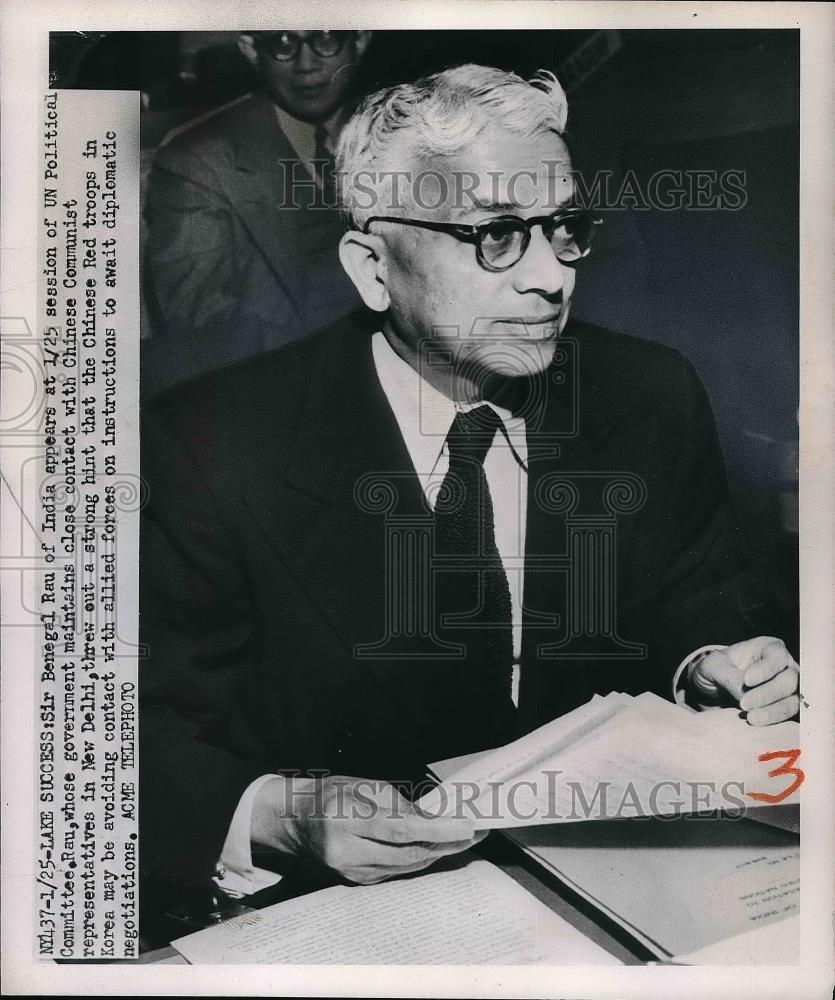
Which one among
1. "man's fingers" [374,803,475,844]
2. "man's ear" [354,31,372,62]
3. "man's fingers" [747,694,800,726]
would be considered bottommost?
"man's fingers" [374,803,475,844]

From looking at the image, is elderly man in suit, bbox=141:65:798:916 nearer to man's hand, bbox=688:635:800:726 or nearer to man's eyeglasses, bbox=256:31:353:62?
man's hand, bbox=688:635:800:726

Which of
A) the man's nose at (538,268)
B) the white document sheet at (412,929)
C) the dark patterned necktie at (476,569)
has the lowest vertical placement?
the white document sheet at (412,929)

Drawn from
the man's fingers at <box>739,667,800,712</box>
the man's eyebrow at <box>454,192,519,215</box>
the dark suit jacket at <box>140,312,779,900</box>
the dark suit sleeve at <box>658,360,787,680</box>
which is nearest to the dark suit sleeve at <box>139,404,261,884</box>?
the dark suit jacket at <box>140,312,779,900</box>

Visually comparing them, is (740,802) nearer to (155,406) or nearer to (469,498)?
(469,498)

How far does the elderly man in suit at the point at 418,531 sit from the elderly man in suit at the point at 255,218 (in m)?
0.04

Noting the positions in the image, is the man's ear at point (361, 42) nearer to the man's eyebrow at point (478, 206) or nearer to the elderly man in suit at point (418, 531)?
the elderly man in suit at point (418, 531)

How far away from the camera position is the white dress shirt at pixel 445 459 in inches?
59.1

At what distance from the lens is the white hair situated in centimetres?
148

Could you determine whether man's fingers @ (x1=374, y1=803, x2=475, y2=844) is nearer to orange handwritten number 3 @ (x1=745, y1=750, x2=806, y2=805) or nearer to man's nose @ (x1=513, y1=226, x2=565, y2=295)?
orange handwritten number 3 @ (x1=745, y1=750, x2=806, y2=805)

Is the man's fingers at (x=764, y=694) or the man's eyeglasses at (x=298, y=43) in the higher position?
the man's eyeglasses at (x=298, y=43)

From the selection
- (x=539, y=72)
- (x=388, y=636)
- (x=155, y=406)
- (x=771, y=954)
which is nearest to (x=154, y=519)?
(x=155, y=406)

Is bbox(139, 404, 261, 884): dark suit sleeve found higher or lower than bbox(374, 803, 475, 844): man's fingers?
higher

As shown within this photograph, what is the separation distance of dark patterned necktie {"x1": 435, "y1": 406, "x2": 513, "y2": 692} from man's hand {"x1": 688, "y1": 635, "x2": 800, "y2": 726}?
0.34 m

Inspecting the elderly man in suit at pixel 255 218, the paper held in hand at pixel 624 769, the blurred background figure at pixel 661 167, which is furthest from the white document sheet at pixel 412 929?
the elderly man in suit at pixel 255 218
